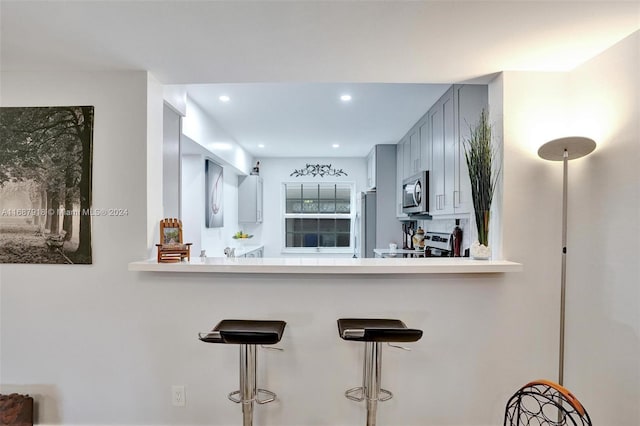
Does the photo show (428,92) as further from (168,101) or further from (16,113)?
(16,113)

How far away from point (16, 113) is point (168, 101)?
34.3 inches

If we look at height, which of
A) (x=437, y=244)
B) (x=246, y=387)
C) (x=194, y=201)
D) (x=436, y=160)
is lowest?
(x=246, y=387)

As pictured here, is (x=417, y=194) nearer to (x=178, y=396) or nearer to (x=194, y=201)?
A: (x=194, y=201)

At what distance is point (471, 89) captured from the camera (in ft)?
8.75

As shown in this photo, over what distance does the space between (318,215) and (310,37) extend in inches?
199

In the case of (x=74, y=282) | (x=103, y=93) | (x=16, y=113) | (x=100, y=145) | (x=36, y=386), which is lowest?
(x=36, y=386)

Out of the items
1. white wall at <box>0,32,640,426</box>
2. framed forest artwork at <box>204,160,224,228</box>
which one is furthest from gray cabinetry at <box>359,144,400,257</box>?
white wall at <box>0,32,640,426</box>

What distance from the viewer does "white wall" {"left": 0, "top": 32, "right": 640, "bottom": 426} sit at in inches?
82.6

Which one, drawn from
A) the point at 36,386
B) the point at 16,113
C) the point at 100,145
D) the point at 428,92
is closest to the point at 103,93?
the point at 100,145

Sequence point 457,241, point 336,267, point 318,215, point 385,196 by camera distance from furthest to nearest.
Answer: point 318,215 → point 385,196 → point 457,241 → point 336,267

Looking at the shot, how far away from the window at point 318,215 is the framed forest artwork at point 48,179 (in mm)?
4539

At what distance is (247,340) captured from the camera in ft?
5.44

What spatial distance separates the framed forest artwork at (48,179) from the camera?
212 cm

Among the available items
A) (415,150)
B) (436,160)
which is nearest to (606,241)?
(436,160)
